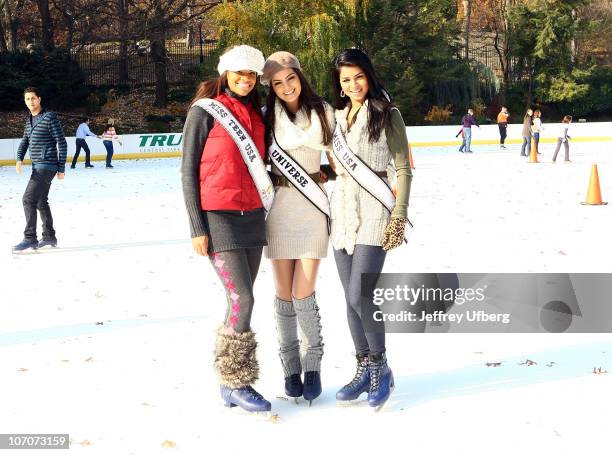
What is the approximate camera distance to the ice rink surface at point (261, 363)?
433 centimetres

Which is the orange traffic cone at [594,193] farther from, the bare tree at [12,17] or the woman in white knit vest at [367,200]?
the bare tree at [12,17]

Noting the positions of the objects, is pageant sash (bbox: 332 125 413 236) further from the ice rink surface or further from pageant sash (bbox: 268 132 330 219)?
the ice rink surface

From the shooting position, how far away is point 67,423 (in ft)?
14.9

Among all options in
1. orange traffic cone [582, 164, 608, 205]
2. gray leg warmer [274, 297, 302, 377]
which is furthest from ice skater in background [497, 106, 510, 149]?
gray leg warmer [274, 297, 302, 377]

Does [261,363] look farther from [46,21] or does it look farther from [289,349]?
[46,21]

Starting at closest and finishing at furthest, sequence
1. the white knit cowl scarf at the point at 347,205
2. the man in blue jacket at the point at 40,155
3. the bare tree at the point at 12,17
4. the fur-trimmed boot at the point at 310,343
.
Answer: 1. the white knit cowl scarf at the point at 347,205
2. the fur-trimmed boot at the point at 310,343
3. the man in blue jacket at the point at 40,155
4. the bare tree at the point at 12,17

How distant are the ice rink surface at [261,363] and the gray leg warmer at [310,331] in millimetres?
200

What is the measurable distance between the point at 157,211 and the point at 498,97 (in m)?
34.4

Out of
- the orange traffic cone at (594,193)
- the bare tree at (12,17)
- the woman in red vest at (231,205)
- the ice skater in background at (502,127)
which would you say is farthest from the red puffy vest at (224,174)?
the bare tree at (12,17)

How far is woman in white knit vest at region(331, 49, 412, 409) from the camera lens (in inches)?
179

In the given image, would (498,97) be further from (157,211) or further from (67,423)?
(67,423)

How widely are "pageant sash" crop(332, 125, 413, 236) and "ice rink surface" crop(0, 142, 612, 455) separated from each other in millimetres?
998

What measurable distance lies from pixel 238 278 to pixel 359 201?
652 mm

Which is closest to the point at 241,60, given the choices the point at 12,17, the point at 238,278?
the point at 238,278
